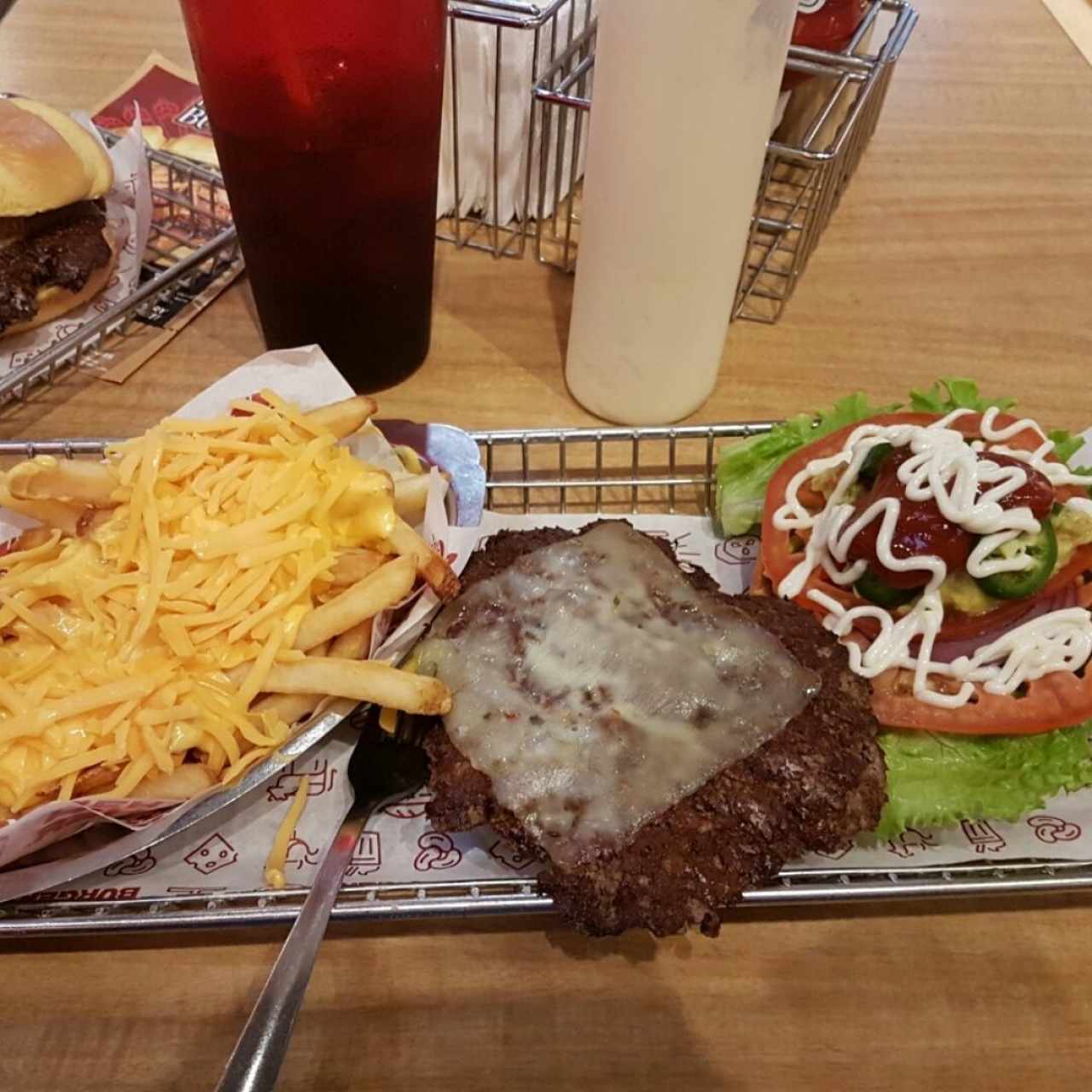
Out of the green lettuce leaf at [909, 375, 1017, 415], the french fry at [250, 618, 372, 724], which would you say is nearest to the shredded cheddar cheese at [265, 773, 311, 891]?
the french fry at [250, 618, 372, 724]

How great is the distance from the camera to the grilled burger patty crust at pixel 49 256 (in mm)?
2064

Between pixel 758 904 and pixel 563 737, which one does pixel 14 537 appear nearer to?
pixel 563 737

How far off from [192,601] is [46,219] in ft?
4.88

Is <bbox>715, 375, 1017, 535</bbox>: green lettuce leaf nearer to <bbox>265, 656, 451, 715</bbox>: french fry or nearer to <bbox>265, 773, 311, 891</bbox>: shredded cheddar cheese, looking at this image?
<bbox>265, 656, 451, 715</bbox>: french fry

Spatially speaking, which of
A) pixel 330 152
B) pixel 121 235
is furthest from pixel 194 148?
pixel 330 152

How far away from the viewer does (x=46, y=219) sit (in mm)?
2238

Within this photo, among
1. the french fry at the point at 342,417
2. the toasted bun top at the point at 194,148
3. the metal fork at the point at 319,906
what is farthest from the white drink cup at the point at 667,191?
the toasted bun top at the point at 194,148

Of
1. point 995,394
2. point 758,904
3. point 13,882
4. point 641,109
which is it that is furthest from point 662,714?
point 995,394

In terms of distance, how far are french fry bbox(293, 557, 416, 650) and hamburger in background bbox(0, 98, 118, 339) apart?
129 centimetres

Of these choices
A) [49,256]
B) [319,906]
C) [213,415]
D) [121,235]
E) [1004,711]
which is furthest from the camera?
[121,235]

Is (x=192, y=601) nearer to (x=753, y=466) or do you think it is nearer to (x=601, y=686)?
(x=601, y=686)

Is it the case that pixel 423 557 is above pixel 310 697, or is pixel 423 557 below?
above

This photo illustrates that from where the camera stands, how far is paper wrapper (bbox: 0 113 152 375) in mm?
2186

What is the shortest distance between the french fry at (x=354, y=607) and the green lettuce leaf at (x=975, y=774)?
735 millimetres
